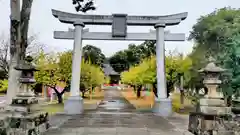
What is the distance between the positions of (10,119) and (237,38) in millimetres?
8673

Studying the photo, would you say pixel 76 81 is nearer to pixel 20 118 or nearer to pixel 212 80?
pixel 20 118

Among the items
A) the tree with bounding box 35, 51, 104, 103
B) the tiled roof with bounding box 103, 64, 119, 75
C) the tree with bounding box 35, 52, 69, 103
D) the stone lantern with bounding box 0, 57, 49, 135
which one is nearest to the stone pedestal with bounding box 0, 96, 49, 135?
the stone lantern with bounding box 0, 57, 49, 135

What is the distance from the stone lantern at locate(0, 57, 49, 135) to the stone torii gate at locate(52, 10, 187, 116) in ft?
26.7

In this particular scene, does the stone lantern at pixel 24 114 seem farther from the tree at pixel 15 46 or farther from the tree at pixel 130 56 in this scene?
the tree at pixel 130 56

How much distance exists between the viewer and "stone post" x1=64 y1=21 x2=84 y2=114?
61.0 feet

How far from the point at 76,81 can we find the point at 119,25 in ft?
13.7

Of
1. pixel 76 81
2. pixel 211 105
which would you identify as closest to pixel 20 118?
pixel 211 105

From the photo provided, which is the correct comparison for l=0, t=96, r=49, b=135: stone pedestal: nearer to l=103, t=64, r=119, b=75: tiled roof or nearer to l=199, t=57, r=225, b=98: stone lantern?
l=199, t=57, r=225, b=98: stone lantern

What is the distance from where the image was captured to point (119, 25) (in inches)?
752

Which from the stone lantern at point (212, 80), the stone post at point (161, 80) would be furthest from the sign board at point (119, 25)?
the stone lantern at point (212, 80)

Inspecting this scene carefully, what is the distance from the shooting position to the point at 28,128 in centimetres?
938

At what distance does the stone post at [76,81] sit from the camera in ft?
61.0

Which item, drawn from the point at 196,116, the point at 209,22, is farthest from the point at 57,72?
the point at 196,116

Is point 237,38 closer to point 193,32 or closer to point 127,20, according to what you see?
point 127,20
